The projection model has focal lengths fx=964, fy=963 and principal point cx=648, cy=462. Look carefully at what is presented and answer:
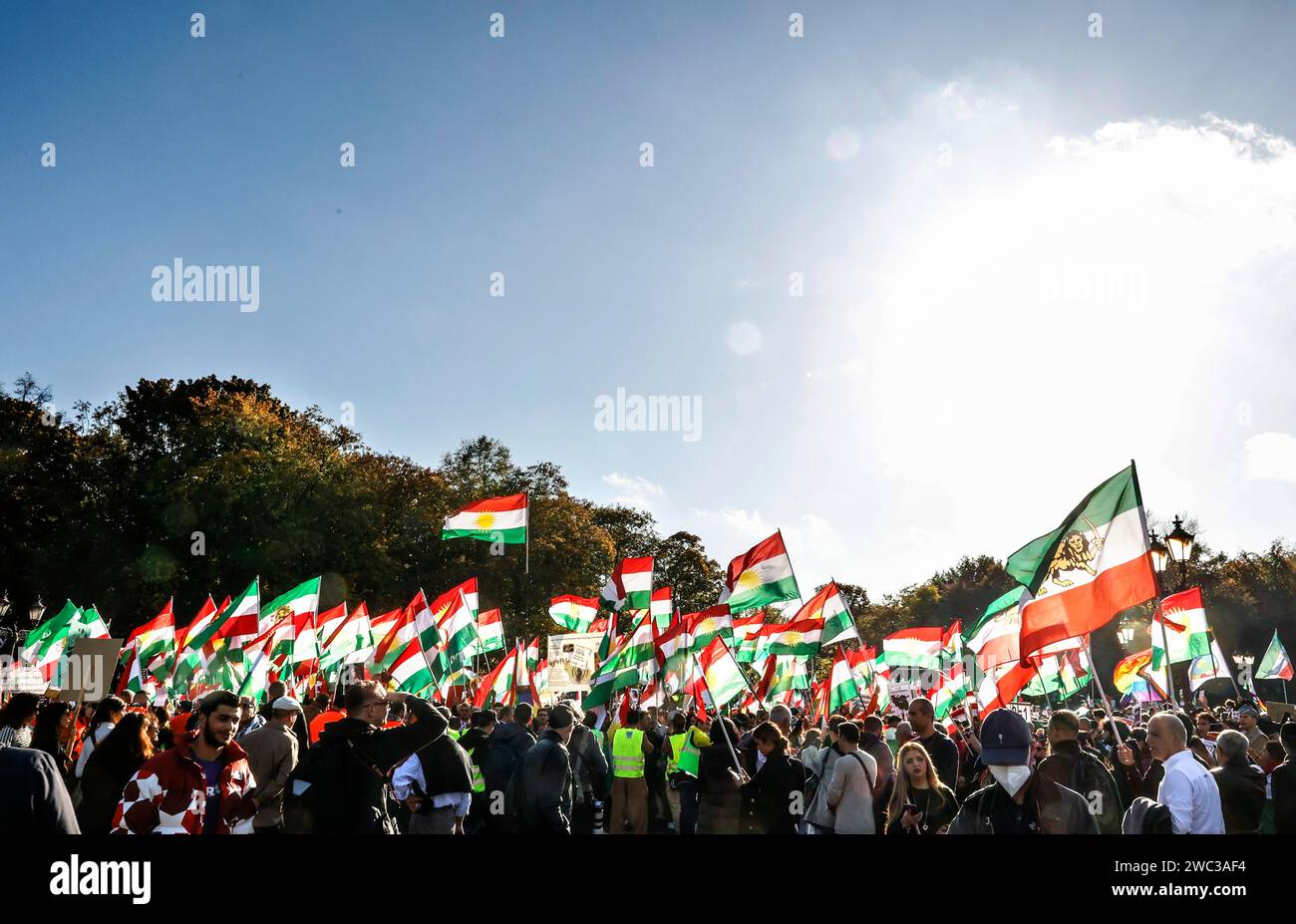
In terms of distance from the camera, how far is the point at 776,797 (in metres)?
8.27

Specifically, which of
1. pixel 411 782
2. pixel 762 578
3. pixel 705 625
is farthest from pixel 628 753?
pixel 411 782

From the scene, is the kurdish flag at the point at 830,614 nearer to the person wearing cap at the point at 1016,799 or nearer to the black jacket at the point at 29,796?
the person wearing cap at the point at 1016,799

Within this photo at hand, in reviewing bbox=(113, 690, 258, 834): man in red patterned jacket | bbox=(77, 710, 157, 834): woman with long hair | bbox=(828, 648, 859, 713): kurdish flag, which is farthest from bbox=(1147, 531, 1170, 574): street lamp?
bbox=(77, 710, 157, 834): woman with long hair

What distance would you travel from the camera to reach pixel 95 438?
1747 inches

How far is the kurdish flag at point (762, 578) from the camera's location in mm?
15617

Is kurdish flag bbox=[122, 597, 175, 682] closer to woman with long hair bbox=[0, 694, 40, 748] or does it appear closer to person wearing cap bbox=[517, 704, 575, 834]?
person wearing cap bbox=[517, 704, 575, 834]

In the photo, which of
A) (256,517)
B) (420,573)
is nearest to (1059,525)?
(256,517)

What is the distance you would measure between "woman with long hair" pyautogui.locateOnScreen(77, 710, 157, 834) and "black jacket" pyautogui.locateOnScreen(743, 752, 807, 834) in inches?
188

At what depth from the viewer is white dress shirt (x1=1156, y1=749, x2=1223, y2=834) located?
527 centimetres

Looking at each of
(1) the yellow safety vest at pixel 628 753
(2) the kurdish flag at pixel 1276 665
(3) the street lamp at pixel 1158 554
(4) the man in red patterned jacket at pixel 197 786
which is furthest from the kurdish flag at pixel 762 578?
(2) the kurdish flag at pixel 1276 665
